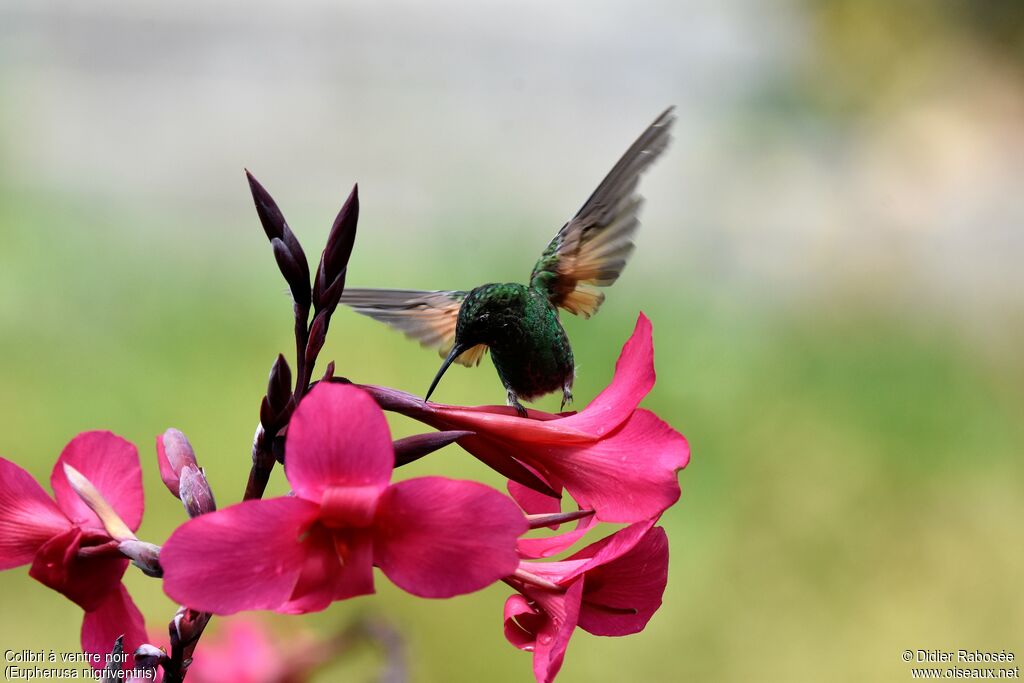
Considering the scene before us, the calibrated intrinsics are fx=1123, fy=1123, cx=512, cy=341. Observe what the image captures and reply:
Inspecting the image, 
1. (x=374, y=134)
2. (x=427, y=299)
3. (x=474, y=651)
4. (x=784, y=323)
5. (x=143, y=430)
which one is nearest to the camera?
(x=427, y=299)

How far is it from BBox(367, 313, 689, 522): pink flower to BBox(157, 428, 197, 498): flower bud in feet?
0.45

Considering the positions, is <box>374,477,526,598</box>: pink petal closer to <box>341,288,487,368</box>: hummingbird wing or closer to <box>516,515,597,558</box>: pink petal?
<box>516,515,597,558</box>: pink petal

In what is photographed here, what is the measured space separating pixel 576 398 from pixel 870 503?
32.6 inches

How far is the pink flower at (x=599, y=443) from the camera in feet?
2.42

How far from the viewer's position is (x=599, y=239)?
1.23 metres

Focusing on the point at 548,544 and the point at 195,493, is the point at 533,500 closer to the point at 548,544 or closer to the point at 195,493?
the point at 548,544

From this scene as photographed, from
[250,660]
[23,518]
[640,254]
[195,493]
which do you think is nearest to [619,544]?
[195,493]

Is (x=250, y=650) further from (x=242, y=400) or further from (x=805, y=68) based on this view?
(x=805, y=68)

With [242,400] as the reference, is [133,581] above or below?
below

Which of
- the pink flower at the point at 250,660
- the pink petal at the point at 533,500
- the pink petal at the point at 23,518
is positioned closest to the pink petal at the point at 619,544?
the pink petal at the point at 533,500

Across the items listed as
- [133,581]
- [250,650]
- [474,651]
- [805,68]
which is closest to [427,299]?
[250,650]

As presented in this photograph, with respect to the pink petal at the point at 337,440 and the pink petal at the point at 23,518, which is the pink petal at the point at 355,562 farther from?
the pink petal at the point at 23,518

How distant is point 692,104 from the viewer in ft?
16.1

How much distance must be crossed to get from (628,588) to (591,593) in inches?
1.0
